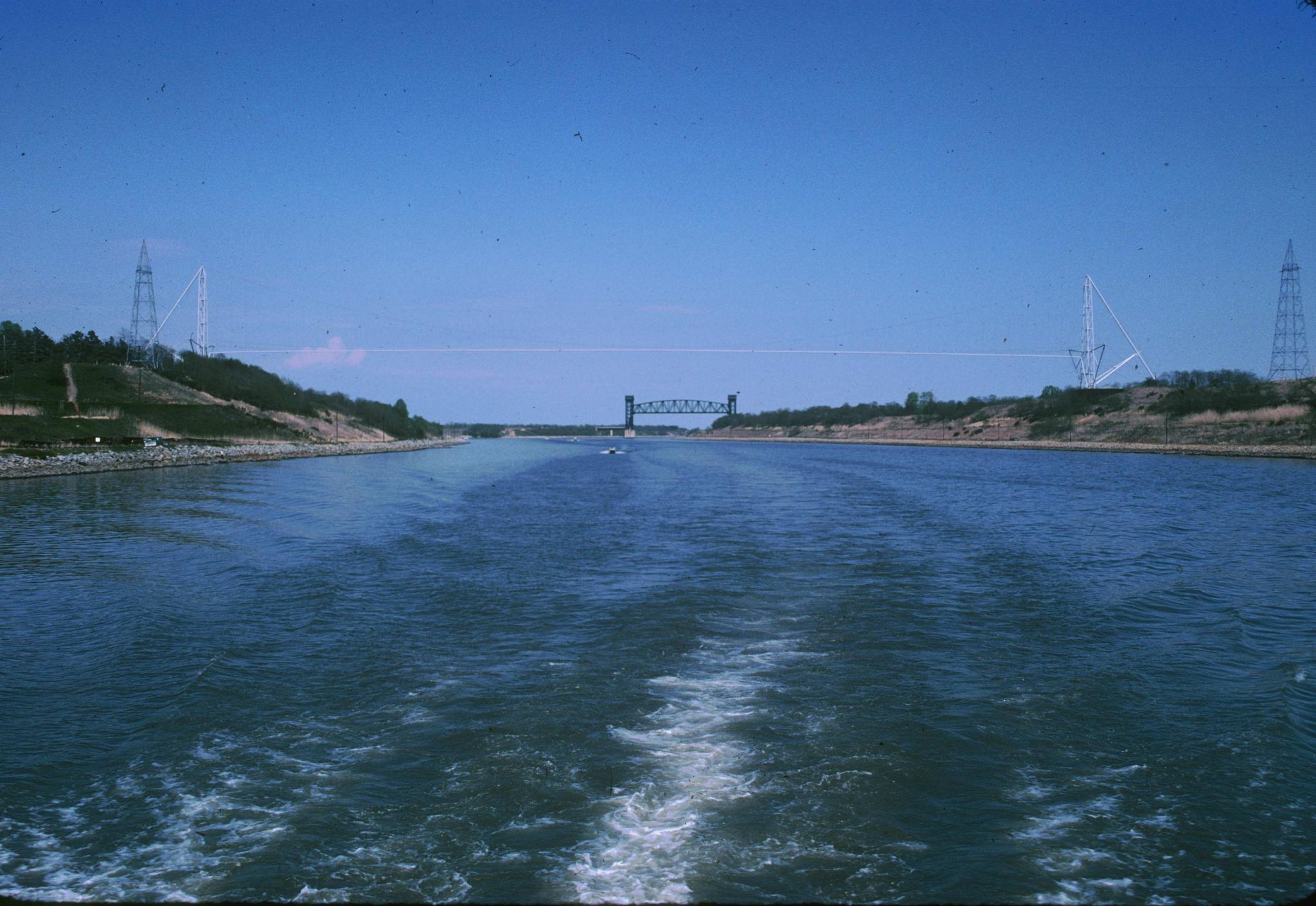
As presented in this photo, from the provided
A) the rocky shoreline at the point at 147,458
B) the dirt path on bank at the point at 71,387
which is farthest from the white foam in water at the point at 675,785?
the dirt path on bank at the point at 71,387

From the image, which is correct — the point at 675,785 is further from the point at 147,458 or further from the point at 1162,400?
the point at 1162,400

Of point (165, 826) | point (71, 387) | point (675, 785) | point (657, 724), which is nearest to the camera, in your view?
point (165, 826)

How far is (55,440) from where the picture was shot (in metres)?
56.5

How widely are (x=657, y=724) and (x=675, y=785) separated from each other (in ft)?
4.26

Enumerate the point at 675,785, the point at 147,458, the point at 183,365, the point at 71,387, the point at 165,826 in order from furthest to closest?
the point at 183,365, the point at 71,387, the point at 147,458, the point at 675,785, the point at 165,826

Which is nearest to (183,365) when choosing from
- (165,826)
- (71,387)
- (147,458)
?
(71,387)

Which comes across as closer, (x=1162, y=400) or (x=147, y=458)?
(x=147, y=458)

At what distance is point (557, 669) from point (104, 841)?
4.63 metres

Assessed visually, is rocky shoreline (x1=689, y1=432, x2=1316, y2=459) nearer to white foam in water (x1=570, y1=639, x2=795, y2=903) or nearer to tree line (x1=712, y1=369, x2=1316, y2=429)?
tree line (x1=712, y1=369, x2=1316, y2=429)

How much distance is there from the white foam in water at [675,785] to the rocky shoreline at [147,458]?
44.2 metres

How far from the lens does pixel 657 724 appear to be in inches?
292

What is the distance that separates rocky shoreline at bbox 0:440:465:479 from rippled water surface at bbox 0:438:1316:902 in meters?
29.5

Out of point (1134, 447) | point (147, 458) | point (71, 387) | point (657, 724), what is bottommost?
point (657, 724)

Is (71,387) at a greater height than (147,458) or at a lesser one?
greater
